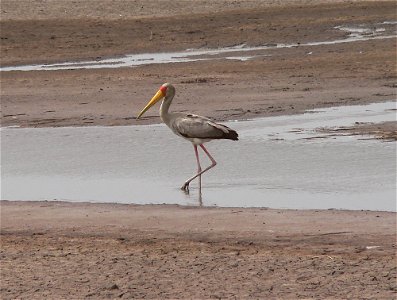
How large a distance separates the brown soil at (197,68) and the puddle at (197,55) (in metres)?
0.66

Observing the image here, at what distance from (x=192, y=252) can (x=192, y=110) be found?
9.83 meters

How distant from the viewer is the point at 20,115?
1830cm

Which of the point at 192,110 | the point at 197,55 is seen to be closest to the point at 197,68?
the point at 197,55

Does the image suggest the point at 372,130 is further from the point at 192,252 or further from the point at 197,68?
the point at 197,68

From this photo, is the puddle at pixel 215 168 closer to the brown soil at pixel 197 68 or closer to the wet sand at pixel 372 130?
the wet sand at pixel 372 130

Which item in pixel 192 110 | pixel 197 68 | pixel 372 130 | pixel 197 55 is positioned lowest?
pixel 372 130

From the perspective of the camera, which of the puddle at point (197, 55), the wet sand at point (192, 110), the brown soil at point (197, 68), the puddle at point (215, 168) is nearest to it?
the wet sand at point (192, 110)

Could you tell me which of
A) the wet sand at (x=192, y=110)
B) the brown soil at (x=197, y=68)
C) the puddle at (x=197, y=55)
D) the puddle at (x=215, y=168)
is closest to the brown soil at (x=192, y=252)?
the wet sand at (x=192, y=110)

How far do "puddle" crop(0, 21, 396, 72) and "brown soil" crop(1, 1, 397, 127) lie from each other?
0.66 meters

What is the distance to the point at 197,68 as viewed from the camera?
2441 centimetres

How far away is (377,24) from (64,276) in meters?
26.9

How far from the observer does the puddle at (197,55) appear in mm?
26000

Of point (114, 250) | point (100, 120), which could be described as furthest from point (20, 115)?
point (114, 250)

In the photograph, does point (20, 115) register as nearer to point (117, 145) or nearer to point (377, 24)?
point (117, 145)
